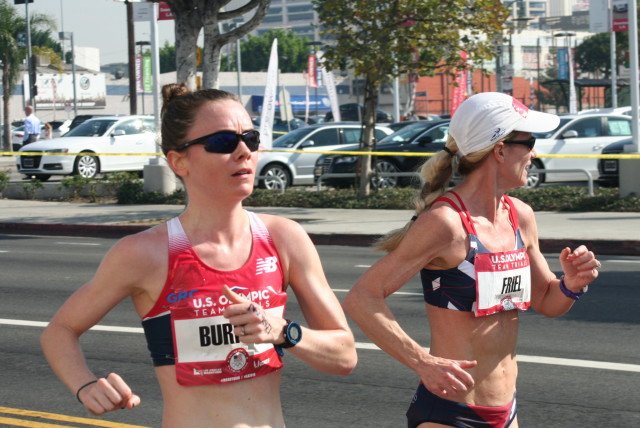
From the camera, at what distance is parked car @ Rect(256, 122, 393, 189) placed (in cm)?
2475

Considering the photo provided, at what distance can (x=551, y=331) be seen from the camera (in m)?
8.84

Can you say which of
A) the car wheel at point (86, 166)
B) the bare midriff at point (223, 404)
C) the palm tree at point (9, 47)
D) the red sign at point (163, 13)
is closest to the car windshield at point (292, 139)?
the red sign at point (163, 13)

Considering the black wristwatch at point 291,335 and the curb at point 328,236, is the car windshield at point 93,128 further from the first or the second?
the black wristwatch at point 291,335

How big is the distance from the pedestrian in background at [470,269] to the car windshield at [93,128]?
26.3 m

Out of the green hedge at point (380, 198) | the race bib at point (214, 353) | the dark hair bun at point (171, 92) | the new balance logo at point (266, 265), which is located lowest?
the green hedge at point (380, 198)

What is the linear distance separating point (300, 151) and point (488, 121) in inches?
793

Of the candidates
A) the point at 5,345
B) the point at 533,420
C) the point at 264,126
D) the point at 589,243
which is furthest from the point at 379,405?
the point at 264,126

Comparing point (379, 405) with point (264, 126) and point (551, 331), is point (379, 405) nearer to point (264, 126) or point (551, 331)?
point (551, 331)

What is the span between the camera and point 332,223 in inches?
725

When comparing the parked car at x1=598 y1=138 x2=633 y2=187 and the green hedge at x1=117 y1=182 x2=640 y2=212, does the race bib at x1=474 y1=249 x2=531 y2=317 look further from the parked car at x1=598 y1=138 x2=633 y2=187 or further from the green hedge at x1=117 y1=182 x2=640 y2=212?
the parked car at x1=598 y1=138 x2=633 y2=187

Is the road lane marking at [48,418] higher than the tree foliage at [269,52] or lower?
lower

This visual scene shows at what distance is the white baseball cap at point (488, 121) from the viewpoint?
3.67 m

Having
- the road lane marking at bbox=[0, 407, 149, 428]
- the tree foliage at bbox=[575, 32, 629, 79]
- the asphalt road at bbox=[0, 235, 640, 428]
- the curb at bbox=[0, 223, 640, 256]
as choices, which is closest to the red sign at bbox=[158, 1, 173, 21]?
the curb at bbox=[0, 223, 640, 256]

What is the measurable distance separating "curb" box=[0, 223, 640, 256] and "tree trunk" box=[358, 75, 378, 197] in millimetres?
3994
